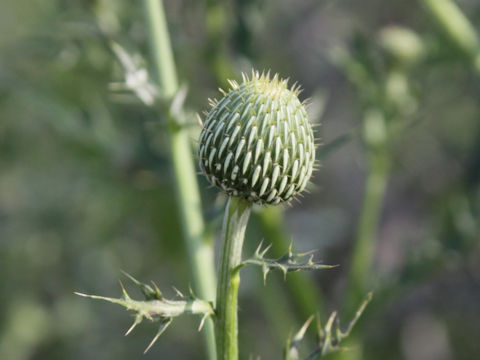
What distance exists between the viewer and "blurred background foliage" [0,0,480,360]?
3.78m

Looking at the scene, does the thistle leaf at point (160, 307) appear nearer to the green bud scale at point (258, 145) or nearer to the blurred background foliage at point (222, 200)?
the green bud scale at point (258, 145)

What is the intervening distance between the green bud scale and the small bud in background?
1998 millimetres

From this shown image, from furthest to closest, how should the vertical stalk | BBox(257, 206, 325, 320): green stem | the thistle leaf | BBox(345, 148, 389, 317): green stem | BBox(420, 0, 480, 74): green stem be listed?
BBox(257, 206, 325, 320): green stem, BBox(345, 148, 389, 317): green stem, BBox(420, 0, 480, 74): green stem, the vertical stalk, the thistle leaf

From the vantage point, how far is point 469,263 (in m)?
5.64

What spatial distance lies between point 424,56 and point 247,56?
3.35ft

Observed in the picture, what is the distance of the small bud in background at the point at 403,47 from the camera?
3.83 metres

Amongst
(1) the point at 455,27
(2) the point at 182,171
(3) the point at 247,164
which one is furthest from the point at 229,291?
(1) the point at 455,27

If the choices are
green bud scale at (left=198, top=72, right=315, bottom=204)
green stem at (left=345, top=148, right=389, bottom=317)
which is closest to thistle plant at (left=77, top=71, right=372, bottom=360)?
green bud scale at (left=198, top=72, right=315, bottom=204)

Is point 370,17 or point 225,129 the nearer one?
point 225,129

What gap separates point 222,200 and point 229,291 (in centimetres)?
85

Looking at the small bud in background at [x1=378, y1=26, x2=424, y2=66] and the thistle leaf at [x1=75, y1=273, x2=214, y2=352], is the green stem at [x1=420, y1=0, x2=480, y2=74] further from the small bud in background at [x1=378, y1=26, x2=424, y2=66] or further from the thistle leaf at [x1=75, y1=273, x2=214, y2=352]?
the thistle leaf at [x1=75, y1=273, x2=214, y2=352]

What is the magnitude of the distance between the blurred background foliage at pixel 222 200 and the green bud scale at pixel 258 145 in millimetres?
656

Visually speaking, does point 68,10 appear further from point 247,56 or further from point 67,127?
point 247,56

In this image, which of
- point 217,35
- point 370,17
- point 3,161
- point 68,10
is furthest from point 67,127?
point 370,17
